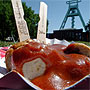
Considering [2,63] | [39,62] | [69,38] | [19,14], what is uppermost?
[19,14]

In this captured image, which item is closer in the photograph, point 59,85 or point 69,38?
point 59,85

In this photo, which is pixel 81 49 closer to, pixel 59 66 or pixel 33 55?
pixel 59 66

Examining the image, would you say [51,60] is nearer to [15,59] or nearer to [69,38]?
[15,59]

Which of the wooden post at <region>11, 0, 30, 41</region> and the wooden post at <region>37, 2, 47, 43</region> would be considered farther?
the wooden post at <region>37, 2, 47, 43</region>

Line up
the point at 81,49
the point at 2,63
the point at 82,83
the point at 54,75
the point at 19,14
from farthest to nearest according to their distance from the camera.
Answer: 1. the point at 19,14
2. the point at 2,63
3. the point at 81,49
4. the point at 54,75
5. the point at 82,83

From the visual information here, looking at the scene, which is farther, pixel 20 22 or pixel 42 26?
pixel 42 26

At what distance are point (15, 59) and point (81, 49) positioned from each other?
438 mm

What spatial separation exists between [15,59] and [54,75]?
0.25m

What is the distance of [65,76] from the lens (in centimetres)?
74

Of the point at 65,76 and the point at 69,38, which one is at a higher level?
the point at 65,76

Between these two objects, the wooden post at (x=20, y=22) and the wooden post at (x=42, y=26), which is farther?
the wooden post at (x=42, y=26)

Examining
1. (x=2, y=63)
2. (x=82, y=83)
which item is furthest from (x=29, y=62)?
(x=2, y=63)


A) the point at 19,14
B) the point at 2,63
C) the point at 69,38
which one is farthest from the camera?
the point at 69,38

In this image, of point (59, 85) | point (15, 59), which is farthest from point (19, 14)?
point (59, 85)
